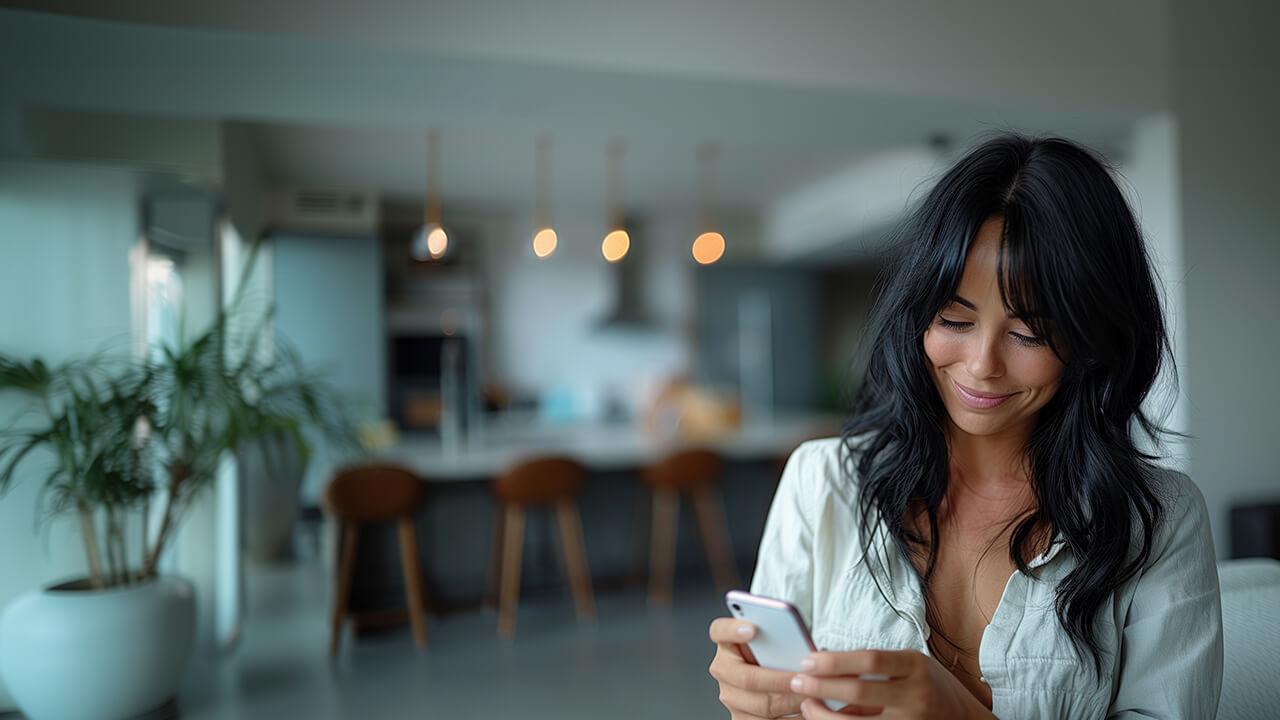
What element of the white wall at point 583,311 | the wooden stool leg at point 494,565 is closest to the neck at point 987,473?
the wooden stool leg at point 494,565

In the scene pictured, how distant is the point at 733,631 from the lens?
939mm

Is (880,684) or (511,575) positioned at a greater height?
(880,684)

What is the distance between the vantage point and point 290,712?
119 inches

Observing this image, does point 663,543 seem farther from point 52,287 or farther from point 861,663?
point 861,663

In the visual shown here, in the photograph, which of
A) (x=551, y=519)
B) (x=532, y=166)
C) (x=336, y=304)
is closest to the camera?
(x=551, y=519)

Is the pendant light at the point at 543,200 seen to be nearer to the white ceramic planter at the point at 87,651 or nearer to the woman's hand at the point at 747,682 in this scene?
the white ceramic planter at the point at 87,651

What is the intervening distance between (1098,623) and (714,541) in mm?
3746

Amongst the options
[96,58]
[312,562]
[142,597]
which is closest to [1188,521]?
[142,597]

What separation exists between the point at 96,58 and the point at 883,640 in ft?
10.4

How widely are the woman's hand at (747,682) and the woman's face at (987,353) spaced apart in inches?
16.2

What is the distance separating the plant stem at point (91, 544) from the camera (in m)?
2.77

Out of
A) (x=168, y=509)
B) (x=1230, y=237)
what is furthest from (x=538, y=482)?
(x=1230, y=237)

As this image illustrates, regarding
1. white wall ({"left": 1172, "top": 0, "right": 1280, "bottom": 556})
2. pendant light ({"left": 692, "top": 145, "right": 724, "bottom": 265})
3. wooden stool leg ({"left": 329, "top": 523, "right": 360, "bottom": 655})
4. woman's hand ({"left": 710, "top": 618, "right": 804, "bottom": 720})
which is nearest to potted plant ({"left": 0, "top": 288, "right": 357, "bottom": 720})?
wooden stool leg ({"left": 329, "top": 523, "right": 360, "bottom": 655})

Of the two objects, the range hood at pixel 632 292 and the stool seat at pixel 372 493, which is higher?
the range hood at pixel 632 292
